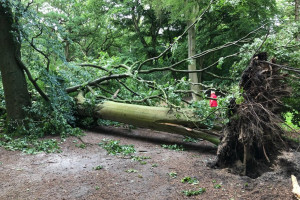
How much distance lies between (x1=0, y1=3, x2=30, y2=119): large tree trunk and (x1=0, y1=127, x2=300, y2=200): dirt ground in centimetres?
132

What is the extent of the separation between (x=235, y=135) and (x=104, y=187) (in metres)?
2.18

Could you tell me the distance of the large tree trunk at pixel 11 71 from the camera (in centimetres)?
509

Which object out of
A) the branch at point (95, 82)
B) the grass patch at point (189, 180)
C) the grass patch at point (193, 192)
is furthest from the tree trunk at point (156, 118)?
the grass patch at point (193, 192)

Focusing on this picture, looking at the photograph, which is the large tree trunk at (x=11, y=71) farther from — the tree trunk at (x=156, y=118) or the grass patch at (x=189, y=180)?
the grass patch at (x=189, y=180)

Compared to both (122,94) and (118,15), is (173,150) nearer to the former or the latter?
(122,94)

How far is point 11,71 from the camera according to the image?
205 inches

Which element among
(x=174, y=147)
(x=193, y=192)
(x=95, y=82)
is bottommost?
(x=174, y=147)

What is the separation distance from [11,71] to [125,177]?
12.8ft

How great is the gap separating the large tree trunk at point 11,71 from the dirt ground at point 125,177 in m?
1.32

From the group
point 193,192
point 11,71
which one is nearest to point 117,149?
point 193,192

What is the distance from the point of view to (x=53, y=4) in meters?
17.3

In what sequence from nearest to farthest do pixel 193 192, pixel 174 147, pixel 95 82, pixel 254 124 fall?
pixel 193 192 → pixel 254 124 → pixel 174 147 → pixel 95 82

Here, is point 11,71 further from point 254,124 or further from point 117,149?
point 254,124

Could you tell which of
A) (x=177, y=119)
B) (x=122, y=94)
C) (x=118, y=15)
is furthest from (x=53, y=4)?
(x=177, y=119)
